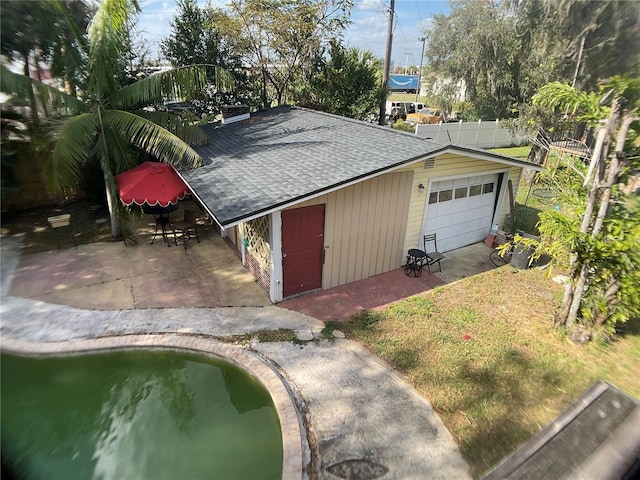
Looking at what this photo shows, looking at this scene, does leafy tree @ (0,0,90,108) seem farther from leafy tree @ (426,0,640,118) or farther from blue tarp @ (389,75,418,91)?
blue tarp @ (389,75,418,91)

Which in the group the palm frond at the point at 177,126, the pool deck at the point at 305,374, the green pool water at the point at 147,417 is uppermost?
the palm frond at the point at 177,126

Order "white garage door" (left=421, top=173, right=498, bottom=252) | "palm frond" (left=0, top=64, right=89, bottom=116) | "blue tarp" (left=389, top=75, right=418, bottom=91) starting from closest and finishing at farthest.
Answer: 1. "palm frond" (left=0, top=64, right=89, bottom=116)
2. "white garage door" (left=421, top=173, right=498, bottom=252)
3. "blue tarp" (left=389, top=75, right=418, bottom=91)

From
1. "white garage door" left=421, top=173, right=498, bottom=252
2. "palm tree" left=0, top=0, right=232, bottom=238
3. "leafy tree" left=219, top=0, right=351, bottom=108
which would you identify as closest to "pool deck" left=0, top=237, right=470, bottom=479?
"palm tree" left=0, top=0, right=232, bottom=238

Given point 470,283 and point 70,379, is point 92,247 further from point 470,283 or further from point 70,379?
point 470,283

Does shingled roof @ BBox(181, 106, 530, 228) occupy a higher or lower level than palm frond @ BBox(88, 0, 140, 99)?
lower

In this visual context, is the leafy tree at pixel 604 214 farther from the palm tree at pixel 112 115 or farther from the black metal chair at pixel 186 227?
the black metal chair at pixel 186 227

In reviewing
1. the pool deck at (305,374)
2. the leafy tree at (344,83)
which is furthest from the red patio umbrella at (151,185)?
the leafy tree at (344,83)
